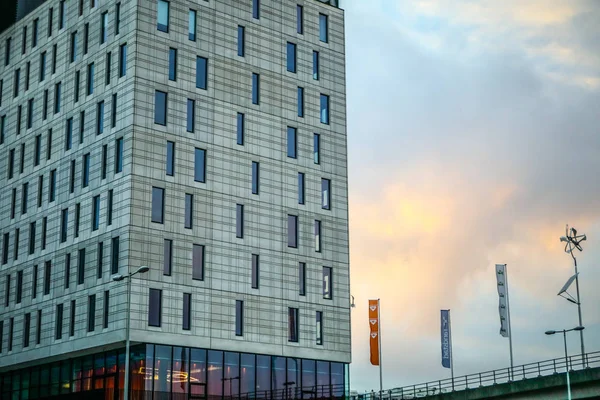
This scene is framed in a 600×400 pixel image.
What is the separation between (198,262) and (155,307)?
17.6 ft

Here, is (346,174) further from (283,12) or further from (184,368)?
(184,368)

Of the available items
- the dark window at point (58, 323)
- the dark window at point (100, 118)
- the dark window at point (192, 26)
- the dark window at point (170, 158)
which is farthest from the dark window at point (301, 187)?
the dark window at point (58, 323)

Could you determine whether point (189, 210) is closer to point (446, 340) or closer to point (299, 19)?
point (299, 19)

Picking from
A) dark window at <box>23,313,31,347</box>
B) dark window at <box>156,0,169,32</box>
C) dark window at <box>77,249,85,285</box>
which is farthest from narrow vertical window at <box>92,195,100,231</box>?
dark window at <box>156,0,169,32</box>

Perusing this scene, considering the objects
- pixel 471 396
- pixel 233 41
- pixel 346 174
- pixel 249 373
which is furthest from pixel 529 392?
pixel 233 41

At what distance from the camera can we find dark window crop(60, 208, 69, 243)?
92250mm

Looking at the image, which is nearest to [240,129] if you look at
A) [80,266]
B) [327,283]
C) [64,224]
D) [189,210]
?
[189,210]

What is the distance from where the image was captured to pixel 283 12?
98.6 m

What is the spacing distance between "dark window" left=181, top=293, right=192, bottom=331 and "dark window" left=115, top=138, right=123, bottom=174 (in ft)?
35.5

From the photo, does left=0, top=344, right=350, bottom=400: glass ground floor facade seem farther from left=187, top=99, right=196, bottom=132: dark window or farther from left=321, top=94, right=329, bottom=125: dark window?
left=321, top=94, right=329, bottom=125: dark window

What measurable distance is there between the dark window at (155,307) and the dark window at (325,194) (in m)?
18.6

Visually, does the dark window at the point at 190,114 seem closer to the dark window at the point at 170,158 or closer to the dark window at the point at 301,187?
the dark window at the point at 170,158

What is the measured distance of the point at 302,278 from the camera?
311ft

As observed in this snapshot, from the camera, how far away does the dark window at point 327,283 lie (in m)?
96.2
